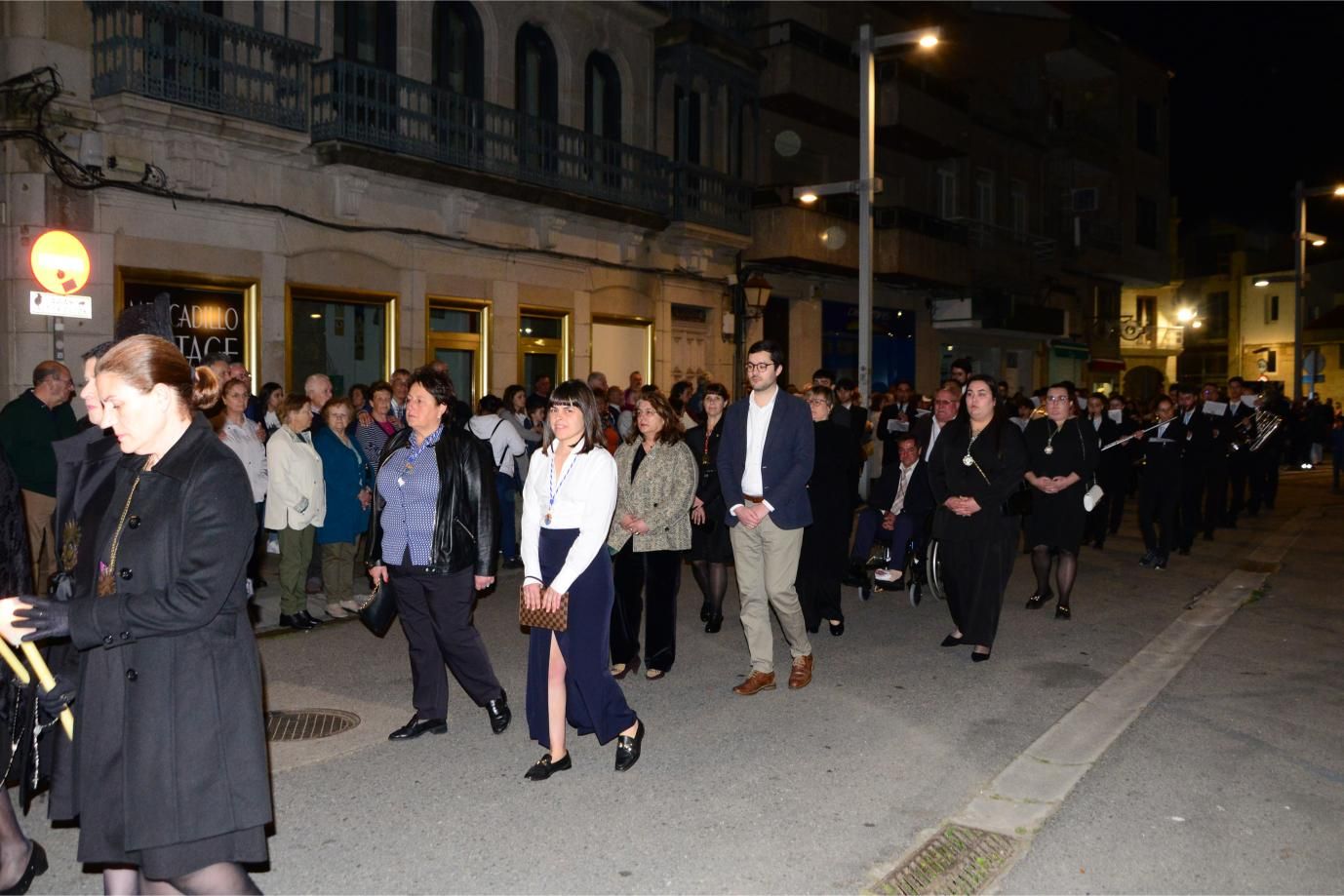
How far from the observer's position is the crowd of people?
3.08 meters

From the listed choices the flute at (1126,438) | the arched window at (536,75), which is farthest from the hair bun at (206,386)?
the arched window at (536,75)

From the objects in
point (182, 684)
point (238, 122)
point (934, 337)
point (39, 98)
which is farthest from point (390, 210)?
point (934, 337)

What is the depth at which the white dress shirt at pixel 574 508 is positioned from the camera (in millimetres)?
5270

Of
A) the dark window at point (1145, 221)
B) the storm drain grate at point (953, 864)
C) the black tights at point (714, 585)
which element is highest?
the dark window at point (1145, 221)

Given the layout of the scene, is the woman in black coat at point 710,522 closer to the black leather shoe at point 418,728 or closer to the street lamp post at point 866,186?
the black leather shoe at point 418,728

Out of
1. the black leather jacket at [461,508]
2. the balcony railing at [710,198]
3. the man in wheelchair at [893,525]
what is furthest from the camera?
the balcony railing at [710,198]

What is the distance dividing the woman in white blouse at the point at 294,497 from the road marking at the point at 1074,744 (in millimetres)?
5727

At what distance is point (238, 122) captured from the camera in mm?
13750

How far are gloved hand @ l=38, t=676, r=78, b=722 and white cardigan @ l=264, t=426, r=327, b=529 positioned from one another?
5580 mm

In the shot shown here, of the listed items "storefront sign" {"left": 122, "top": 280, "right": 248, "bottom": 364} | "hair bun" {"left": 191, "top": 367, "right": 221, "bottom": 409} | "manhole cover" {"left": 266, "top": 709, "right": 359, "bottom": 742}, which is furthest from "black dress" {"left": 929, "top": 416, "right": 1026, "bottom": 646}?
"storefront sign" {"left": 122, "top": 280, "right": 248, "bottom": 364}

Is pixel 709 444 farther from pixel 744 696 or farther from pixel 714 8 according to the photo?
pixel 714 8

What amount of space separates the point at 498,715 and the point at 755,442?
2364mm

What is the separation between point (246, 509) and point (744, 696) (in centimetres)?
423

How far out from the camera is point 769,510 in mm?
6879
